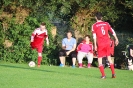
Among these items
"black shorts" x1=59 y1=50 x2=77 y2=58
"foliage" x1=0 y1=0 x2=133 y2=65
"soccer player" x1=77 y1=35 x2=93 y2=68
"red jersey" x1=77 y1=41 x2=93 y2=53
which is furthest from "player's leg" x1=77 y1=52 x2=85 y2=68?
"foliage" x1=0 y1=0 x2=133 y2=65

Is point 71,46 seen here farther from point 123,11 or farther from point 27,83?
point 27,83

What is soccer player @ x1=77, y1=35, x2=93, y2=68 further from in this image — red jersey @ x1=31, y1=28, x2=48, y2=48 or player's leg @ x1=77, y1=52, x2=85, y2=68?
red jersey @ x1=31, y1=28, x2=48, y2=48

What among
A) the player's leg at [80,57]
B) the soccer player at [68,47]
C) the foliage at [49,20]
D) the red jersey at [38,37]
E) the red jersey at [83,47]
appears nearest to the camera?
the red jersey at [38,37]

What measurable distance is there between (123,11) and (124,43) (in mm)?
1455

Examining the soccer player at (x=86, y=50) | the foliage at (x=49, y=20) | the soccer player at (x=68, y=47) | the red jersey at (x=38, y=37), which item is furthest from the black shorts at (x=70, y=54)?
the red jersey at (x=38, y=37)

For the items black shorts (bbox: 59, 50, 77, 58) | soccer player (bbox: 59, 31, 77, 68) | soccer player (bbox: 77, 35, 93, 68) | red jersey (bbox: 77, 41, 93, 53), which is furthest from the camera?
soccer player (bbox: 59, 31, 77, 68)

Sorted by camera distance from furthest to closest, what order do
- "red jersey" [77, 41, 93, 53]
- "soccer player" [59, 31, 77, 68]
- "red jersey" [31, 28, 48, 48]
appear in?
"soccer player" [59, 31, 77, 68], "red jersey" [77, 41, 93, 53], "red jersey" [31, 28, 48, 48]

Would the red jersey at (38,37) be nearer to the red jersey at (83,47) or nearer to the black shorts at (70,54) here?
the black shorts at (70,54)

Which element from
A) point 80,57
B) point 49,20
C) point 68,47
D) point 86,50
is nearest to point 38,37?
point 68,47

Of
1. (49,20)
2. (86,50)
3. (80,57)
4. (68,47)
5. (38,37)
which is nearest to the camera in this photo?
(38,37)

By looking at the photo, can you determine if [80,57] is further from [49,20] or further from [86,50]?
[49,20]

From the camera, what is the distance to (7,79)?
11.4 metres

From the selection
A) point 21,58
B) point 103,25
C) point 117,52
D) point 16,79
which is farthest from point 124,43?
point 16,79

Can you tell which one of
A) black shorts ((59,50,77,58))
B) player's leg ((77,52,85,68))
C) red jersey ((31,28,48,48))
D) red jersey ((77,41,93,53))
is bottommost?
player's leg ((77,52,85,68))
